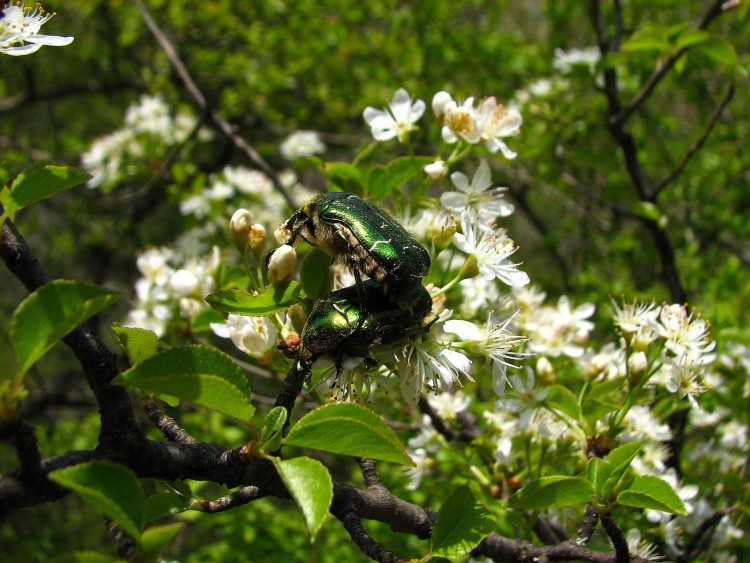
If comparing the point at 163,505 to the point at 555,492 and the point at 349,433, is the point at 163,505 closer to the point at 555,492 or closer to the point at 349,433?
the point at 349,433

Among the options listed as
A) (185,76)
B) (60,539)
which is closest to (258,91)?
(185,76)

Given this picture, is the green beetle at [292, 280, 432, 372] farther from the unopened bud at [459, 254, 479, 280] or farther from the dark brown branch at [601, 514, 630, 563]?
the dark brown branch at [601, 514, 630, 563]

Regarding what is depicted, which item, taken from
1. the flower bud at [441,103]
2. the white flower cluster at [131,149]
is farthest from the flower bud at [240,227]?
the white flower cluster at [131,149]

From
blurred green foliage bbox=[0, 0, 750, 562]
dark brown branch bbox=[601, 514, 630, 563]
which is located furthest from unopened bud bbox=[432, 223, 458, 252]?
blurred green foliage bbox=[0, 0, 750, 562]

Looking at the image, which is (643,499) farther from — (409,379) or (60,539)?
(60,539)


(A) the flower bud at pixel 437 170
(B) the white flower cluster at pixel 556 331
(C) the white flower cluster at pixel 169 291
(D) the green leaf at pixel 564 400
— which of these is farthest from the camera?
(C) the white flower cluster at pixel 169 291

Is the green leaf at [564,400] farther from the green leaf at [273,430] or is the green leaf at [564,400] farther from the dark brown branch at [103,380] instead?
the dark brown branch at [103,380]
